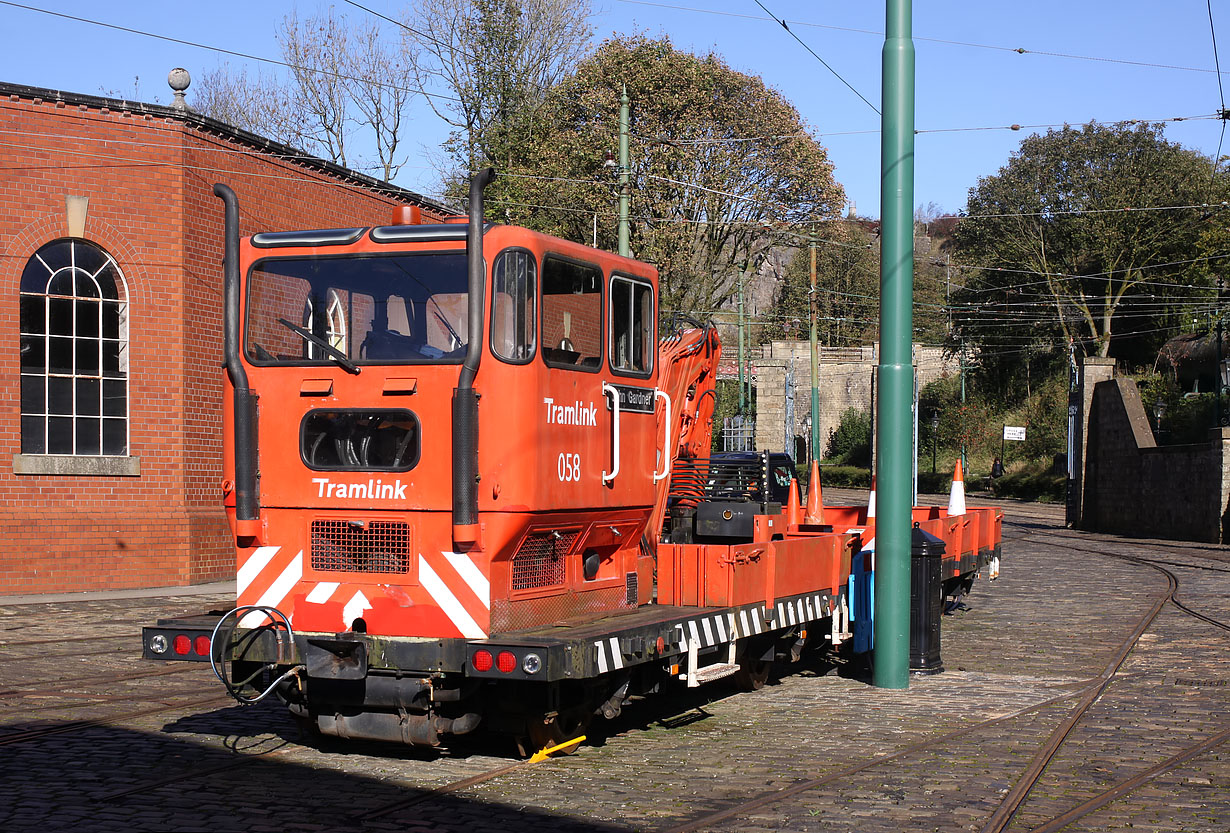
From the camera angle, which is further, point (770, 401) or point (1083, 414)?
point (770, 401)

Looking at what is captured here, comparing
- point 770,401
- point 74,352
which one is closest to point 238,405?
point 74,352

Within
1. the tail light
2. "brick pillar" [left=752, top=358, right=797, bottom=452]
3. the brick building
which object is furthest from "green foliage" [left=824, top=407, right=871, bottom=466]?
the tail light

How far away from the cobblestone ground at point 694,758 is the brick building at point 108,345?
5.81m

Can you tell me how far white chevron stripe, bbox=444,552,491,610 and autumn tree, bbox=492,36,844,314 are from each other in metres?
25.0

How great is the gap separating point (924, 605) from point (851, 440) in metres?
57.1

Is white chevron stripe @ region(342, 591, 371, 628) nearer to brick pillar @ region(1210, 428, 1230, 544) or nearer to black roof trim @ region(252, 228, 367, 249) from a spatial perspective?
black roof trim @ region(252, 228, 367, 249)

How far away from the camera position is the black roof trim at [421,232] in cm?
760

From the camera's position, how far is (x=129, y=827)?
632 cm

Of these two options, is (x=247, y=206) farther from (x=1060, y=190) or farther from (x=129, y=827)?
(x=1060, y=190)

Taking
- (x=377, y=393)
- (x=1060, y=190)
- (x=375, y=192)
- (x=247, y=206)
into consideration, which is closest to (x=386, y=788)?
(x=377, y=393)

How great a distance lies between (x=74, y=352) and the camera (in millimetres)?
18922

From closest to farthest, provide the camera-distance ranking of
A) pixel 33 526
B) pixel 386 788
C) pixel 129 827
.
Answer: pixel 129 827 → pixel 386 788 → pixel 33 526

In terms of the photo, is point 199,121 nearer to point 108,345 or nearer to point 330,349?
point 108,345

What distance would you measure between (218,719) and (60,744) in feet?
3.93
